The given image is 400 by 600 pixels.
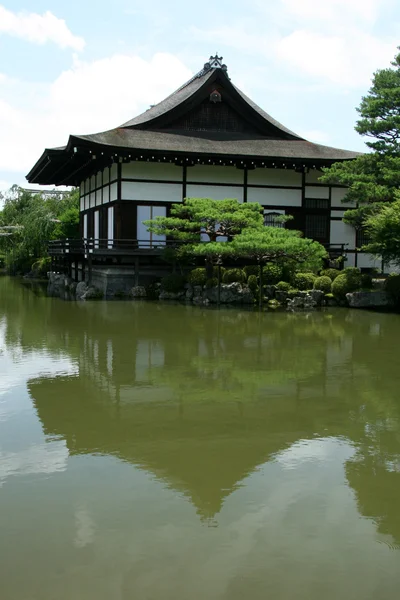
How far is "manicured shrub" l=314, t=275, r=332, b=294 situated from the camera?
68.2 feet

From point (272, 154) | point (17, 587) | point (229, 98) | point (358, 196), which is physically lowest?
point (17, 587)

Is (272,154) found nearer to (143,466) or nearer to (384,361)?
(384,361)

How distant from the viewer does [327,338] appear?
44.2ft

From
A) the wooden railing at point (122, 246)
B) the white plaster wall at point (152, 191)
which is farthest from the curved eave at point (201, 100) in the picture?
the wooden railing at point (122, 246)

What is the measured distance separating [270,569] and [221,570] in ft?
1.04

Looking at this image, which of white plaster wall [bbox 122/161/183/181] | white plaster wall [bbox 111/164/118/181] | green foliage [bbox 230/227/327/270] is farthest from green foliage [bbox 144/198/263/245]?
white plaster wall [bbox 111/164/118/181]

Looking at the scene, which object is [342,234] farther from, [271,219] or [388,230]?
[388,230]

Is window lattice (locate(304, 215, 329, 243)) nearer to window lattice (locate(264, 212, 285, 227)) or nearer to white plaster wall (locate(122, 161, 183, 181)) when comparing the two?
→ window lattice (locate(264, 212, 285, 227))

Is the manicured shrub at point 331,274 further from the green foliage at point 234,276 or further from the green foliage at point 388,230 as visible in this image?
the green foliage at point 234,276

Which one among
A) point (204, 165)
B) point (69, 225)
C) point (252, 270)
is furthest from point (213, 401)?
point (69, 225)

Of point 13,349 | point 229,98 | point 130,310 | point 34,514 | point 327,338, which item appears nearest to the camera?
point 34,514

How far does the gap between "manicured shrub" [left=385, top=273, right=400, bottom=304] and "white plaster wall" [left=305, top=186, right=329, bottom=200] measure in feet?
22.1

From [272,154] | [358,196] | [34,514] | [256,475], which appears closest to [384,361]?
[256,475]

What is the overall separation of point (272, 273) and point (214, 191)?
5420 mm
